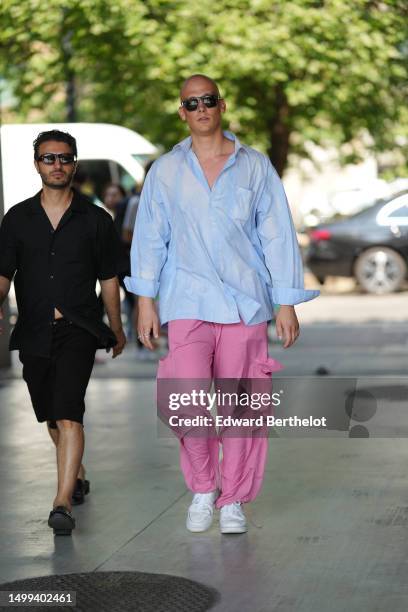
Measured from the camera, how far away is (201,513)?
646cm

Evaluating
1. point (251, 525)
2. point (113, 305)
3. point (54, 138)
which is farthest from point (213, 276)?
point (251, 525)

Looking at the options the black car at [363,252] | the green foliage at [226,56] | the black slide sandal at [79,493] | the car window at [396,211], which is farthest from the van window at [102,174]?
the black slide sandal at [79,493]

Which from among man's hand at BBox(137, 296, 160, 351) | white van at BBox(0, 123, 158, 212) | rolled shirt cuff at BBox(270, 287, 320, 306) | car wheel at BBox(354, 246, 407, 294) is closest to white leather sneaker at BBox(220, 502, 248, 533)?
man's hand at BBox(137, 296, 160, 351)

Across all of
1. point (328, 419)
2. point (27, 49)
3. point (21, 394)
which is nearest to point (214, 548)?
point (328, 419)

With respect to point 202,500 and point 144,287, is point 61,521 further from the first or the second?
point 144,287

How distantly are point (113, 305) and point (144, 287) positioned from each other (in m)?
0.47

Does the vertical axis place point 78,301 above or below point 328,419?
above

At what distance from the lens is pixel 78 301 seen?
6.62 m

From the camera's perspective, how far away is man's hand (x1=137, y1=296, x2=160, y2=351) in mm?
6445

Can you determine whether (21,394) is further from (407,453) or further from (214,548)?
(214,548)

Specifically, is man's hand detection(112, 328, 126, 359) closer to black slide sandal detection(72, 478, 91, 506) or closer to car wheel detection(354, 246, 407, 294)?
black slide sandal detection(72, 478, 91, 506)

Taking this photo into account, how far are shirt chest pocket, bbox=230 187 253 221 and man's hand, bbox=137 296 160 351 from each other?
524mm

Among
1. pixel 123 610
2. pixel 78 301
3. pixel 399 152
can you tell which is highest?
pixel 399 152

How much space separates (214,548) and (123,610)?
93 centimetres
